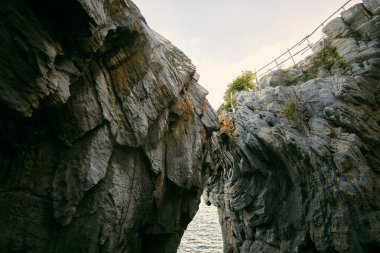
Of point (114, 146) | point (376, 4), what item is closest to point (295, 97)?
point (376, 4)

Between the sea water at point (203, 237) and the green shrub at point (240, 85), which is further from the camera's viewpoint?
the sea water at point (203, 237)

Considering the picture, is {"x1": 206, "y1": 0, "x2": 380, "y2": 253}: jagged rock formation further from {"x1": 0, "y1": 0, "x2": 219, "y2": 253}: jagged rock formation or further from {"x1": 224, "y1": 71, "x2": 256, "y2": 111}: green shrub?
{"x1": 0, "y1": 0, "x2": 219, "y2": 253}: jagged rock formation

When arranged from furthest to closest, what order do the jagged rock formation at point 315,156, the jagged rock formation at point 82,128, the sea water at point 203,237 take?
1. the sea water at point 203,237
2. the jagged rock formation at point 315,156
3. the jagged rock formation at point 82,128

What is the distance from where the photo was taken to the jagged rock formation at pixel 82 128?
8.36 meters

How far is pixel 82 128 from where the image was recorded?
11.3m

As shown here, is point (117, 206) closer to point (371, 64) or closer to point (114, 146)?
point (114, 146)

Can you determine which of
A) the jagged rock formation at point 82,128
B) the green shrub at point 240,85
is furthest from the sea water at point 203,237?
the jagged rock formation at point 82,128

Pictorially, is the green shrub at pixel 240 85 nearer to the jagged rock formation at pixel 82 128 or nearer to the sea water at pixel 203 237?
the jagged rock formation at pixel 82 128

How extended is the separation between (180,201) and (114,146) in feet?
27.9

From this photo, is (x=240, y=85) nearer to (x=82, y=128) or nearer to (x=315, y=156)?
(x=315, y=156)

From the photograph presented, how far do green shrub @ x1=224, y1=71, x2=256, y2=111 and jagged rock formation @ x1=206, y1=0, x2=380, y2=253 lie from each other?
368 centimetres

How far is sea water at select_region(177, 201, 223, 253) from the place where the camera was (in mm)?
40469

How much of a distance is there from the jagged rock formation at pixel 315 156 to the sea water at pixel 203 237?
8.76 m

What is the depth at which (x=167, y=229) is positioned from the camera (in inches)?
731
